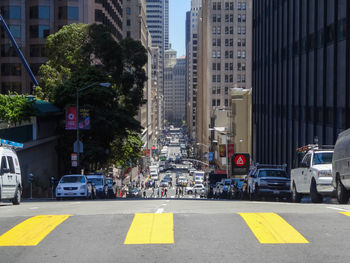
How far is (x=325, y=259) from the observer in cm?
790

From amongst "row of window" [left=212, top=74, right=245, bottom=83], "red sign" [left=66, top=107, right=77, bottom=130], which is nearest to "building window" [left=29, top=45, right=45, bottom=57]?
"red sign" [left=66, top=107, right=77, bottom=130]

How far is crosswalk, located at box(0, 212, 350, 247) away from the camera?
29.5 feet

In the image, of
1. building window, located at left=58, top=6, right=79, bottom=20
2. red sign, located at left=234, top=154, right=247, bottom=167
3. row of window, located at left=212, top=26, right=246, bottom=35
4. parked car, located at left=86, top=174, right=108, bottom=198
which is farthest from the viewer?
row of window, located at left=212, top=26, right=246, bottom=35

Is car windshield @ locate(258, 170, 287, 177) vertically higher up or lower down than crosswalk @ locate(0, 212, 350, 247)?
lower down

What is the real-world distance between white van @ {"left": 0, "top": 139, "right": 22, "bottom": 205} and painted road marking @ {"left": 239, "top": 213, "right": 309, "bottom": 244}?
11.5 m

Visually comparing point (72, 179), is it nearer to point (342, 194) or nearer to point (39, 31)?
point (342, 194)

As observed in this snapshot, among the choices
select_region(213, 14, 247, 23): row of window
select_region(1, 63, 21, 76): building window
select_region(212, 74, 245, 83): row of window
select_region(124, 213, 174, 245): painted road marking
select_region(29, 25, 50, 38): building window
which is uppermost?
select_region(213, 14, 247, 23): row of window

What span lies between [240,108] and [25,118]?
65714 millimetres

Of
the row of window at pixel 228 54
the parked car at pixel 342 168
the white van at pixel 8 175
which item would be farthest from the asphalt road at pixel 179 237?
the row of window at pixel 228 54

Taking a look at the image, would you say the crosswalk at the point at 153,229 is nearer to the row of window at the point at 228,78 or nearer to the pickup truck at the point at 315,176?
the pickup truck at the point at 315,176

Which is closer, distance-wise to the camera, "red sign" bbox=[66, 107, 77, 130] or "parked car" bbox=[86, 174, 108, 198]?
"parked car" bbox=[86, 174, 108, 198]

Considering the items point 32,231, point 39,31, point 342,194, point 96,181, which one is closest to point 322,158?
point 342,194

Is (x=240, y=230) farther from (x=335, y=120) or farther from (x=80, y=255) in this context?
(x=335, y=120)

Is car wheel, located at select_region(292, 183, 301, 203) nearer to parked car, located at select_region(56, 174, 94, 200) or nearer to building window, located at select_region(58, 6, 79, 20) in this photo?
parked car, located at select_region(56, 174, 94, 200)
